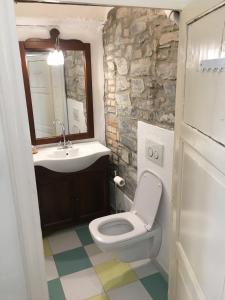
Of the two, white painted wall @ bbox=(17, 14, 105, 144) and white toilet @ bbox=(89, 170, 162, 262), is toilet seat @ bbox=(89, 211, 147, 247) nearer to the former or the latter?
white toilet @ bbox=(89, 170, 162, 262)

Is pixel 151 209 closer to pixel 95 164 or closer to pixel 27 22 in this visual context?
pixel 95 164

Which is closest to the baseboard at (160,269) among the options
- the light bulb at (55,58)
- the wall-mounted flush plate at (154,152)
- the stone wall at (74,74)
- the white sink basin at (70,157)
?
the wall-mounted flush plate at (154,152)

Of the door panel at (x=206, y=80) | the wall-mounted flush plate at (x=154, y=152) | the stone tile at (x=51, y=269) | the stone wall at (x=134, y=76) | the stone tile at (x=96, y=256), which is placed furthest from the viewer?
the stone tile at (x=96, y=256)

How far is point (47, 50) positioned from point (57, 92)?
41 centimetres

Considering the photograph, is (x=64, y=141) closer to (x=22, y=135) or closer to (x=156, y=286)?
(x=156, y=286)

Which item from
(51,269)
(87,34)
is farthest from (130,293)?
(87,34)

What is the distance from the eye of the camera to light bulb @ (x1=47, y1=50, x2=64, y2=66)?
8.08 feet

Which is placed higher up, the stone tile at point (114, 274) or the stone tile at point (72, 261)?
the stone tile at point (72, 261)

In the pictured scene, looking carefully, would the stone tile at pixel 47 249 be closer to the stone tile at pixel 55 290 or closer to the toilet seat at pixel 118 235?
the stone tile at pixel 55 290

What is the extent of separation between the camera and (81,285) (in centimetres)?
197

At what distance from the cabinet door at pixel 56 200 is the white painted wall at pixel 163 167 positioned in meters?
0.78

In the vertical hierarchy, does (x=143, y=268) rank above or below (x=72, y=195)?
below

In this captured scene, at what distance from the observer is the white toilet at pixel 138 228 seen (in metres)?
1.85

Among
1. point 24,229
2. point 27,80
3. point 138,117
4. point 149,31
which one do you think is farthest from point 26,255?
point 27,80
